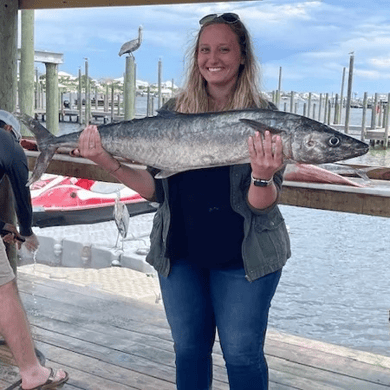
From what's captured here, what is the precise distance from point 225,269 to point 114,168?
56cm

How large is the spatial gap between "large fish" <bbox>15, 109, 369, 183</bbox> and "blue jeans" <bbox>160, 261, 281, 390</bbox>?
388 mm

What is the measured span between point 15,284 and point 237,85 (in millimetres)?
1369

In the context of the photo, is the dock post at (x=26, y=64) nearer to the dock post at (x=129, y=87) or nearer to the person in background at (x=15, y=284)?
the dock post at (x=129, y=87)

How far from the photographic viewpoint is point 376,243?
45.4 ft

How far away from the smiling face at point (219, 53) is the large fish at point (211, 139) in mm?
163

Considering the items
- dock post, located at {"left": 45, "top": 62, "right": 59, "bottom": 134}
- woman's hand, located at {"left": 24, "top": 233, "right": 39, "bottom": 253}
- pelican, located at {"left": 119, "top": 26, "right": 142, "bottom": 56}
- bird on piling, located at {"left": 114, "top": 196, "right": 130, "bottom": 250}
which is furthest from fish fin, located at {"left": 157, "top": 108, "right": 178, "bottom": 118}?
pelican, located at {"left": 119, "top": 26, "right": 142, "bottom": 56}

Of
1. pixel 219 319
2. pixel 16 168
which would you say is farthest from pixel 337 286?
pixel 219 319

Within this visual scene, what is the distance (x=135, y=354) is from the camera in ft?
11.7

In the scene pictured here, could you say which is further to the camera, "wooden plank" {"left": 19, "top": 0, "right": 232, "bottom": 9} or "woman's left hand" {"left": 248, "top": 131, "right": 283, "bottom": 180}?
"wooden plank" {"left": 19, "top": 0, "right": 232, "bottom": 9}

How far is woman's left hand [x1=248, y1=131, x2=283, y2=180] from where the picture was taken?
6.24 feet

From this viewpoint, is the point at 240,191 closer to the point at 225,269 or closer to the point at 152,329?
the point at 225,269

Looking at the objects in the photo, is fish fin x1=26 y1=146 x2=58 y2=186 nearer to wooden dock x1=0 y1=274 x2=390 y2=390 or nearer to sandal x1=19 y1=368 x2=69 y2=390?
sandal x1=19 y1=368 x2=69 y2=390

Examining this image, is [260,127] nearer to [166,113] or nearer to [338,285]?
[166,113]

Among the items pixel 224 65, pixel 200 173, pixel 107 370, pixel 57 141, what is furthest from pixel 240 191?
pixel 107 370
